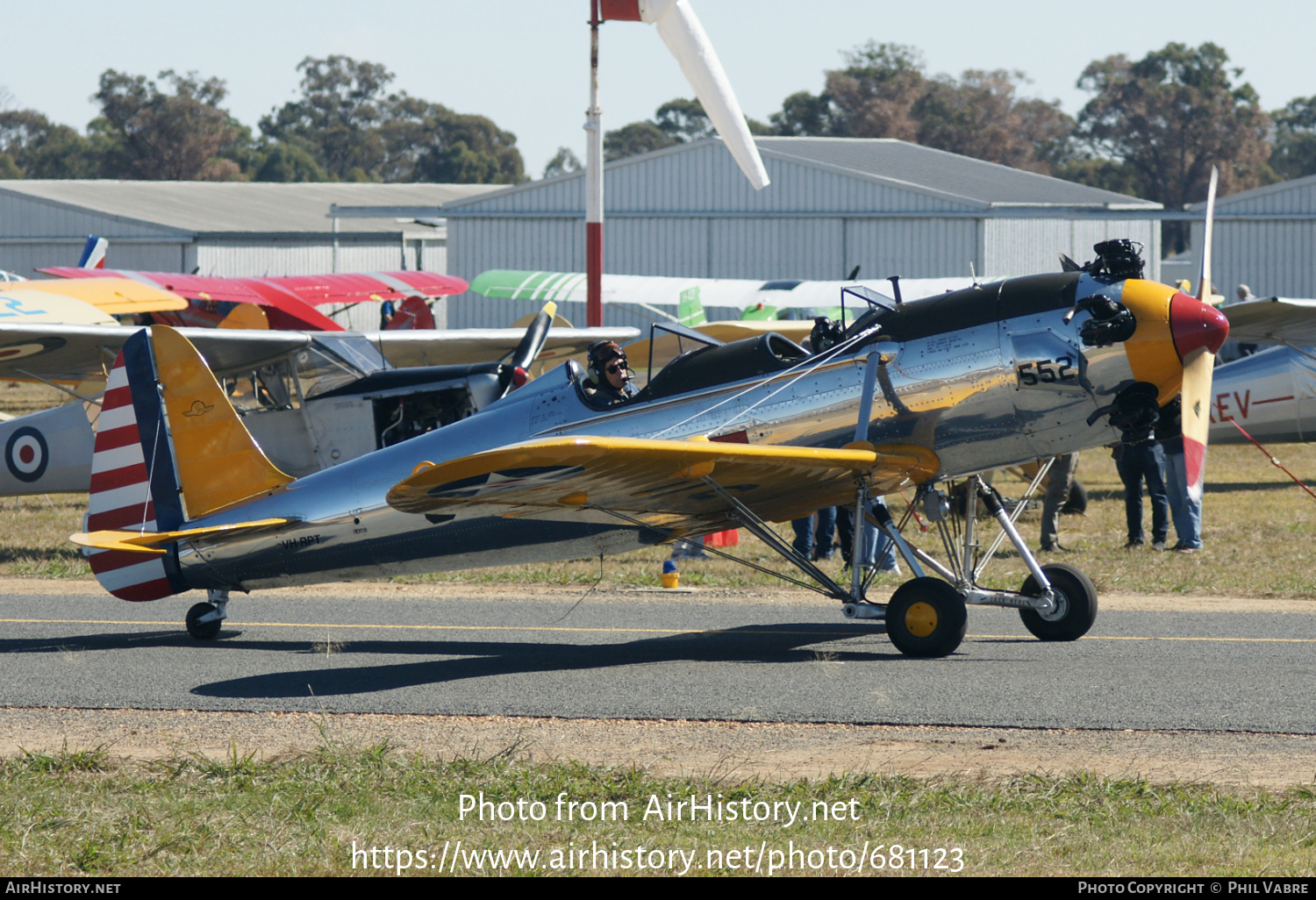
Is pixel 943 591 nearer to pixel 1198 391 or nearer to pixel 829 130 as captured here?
pixel 1198 391

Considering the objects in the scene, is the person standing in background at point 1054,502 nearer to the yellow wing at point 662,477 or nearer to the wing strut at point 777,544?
the yellow wing at point 662,477

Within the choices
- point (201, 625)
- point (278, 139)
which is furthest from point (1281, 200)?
point (278, 139)

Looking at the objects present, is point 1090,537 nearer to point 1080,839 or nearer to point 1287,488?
point 1287,488

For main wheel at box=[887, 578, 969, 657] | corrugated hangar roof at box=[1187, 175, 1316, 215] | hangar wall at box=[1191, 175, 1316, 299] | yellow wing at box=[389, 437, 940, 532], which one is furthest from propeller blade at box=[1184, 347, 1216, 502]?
corrugated hangar roof at box=[1187, 175, 1316, 215]

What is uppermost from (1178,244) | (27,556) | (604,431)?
(1178,244)

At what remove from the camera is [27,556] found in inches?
552

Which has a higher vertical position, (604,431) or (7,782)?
(604,431)

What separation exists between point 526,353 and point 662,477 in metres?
5.32

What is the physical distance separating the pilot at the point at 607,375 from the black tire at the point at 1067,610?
9.59 feet

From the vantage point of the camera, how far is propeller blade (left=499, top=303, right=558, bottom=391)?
12195mm

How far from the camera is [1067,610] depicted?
29.0 feet

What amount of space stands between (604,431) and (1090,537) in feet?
25.5

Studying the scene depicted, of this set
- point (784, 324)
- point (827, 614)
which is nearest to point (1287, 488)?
point (784, 324)
